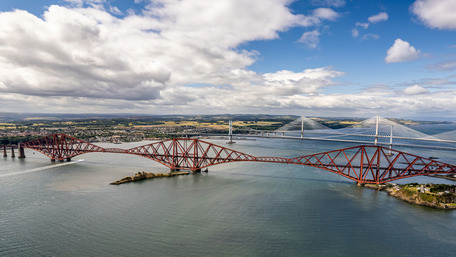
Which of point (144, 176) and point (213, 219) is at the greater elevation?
point (144, 176)

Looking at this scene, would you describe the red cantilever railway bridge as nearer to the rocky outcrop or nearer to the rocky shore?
the rocky shore

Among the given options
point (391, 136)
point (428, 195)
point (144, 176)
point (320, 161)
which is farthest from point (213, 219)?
point (391, 136)

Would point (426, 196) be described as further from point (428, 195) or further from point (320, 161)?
point (320, 161)

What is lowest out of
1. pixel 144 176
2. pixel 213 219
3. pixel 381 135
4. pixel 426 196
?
pixel 213 219

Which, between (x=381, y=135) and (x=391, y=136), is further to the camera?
(x=381, y=135)

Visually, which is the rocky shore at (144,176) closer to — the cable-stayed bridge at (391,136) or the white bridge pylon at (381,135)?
the cable-stayed bridge at (391,136)

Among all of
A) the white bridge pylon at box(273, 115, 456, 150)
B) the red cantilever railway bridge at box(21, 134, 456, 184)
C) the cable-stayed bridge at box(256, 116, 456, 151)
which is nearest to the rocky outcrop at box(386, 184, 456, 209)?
the red cantilever railway bridge at box(21, 134, 456, 184)
